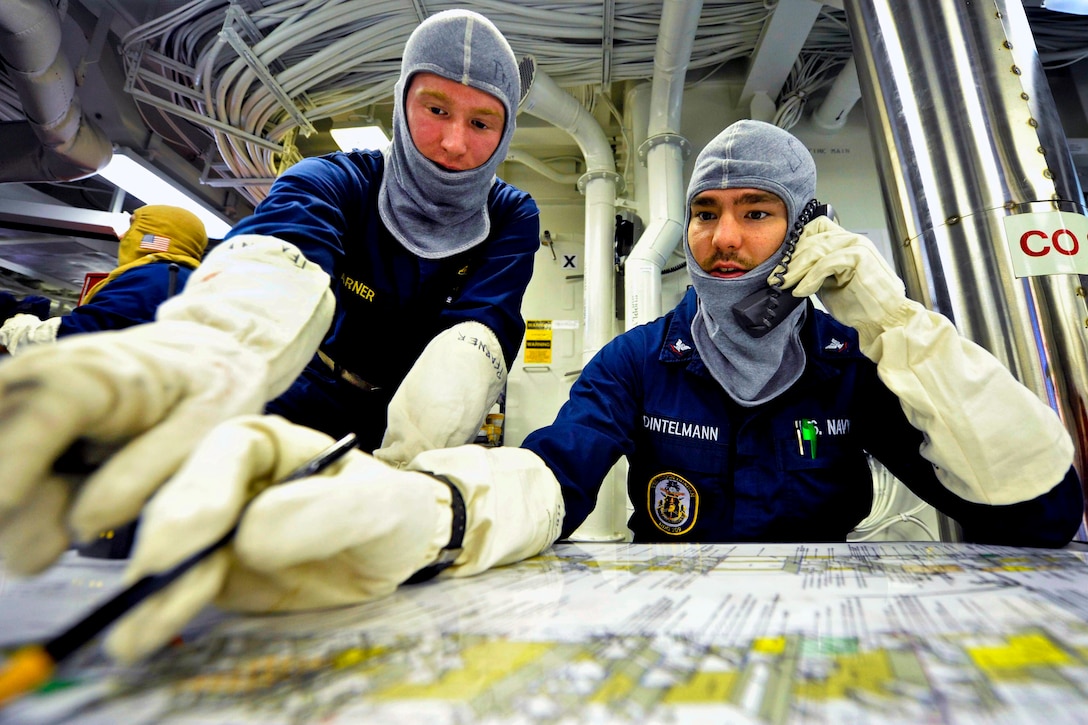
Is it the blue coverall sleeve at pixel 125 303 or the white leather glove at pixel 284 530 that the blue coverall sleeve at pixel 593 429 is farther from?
the blue coverall sleeve at pixel 125 303

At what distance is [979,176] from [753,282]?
1.61 ft

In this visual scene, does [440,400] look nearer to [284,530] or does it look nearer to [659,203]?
[284,530]

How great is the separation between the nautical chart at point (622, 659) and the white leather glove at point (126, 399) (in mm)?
83

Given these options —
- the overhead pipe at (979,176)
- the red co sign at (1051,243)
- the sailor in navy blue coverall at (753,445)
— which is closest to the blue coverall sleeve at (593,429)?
the sailor in navy blue coverall at (753,445)

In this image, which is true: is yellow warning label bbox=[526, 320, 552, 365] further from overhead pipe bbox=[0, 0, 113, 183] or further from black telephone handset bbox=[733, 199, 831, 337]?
overhead pipe bbox=[0, 0, 113, 183]

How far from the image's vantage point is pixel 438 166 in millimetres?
971

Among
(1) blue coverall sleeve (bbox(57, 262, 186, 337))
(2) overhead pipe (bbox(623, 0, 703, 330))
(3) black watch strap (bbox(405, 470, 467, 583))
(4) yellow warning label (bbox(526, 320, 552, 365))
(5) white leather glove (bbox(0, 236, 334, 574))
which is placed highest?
(2) overhead pipe (bbox(623, 0, 703, 330))

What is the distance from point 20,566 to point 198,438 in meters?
0.11

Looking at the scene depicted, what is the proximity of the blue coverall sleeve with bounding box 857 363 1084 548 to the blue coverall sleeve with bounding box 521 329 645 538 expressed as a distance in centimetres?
45

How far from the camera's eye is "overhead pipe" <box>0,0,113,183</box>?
1833 millimetres

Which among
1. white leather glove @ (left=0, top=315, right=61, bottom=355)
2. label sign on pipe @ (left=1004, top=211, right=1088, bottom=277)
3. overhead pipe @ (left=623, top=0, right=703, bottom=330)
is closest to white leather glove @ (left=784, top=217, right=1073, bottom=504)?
label sign on pipe @ (left=1004, top=211, right=1088, bottom=277)

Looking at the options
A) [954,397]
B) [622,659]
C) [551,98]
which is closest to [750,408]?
[954,397]

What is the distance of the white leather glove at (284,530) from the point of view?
28 centimetres

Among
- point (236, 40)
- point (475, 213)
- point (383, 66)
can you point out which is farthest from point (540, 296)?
point (475, 213)
